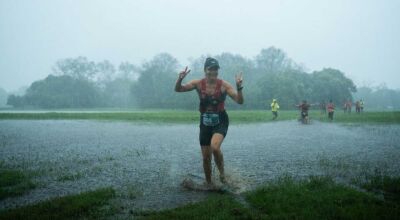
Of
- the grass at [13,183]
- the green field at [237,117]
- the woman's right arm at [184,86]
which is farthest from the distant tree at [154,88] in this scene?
the woman's right arm at [184,86]

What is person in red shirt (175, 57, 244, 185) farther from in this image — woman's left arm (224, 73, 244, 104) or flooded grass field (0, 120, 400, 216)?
flooded grass field (0, 120, 400, 216)

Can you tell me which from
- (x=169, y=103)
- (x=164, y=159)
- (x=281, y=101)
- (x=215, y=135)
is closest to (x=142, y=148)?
(x=164, y=159)

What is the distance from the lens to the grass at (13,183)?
5921mm

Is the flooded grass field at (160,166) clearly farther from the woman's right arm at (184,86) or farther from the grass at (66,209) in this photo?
the woman's right arm at (184,86)

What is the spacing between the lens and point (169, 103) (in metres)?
82.9

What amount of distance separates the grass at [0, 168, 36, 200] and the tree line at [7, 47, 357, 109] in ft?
210

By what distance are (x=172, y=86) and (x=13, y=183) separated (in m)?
80.7

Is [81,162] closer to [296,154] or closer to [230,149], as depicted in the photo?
[230,149]

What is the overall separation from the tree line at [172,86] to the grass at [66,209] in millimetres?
65694

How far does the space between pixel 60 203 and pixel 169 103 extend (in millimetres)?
77952

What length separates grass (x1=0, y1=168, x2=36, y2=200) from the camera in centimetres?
592

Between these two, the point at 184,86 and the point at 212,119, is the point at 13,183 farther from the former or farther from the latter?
the point at 212,119

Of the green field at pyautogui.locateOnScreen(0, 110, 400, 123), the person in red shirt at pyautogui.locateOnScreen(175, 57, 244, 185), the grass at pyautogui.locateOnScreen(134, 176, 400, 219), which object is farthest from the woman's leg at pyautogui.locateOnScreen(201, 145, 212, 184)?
the green field at pyautogui.locateOnScreen(0, 110, 400, 123)

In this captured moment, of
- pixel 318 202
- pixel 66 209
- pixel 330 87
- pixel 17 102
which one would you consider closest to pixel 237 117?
pixel 318 202
